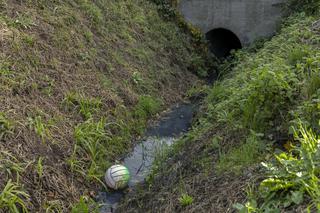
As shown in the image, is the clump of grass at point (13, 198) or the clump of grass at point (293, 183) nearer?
the clump of grass at point (293, 183)

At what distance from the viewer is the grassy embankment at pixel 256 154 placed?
147 inches

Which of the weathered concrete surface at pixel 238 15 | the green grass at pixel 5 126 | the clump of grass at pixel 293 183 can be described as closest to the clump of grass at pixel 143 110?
the green grass at pixel 5 126

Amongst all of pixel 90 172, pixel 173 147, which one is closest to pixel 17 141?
pixel 90 172

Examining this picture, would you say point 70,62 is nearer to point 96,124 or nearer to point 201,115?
point 96,124

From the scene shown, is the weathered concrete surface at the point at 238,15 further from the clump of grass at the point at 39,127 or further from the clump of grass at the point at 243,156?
the clump of grass at the point at 243,156

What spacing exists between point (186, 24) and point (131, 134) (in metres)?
6.53

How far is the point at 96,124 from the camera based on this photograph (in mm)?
7492

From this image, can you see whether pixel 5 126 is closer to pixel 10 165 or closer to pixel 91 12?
pixel 10 165

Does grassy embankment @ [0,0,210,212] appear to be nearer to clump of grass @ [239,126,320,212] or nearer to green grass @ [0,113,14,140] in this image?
green grass @ [0,113,14,140]

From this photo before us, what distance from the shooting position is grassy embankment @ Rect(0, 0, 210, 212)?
19.4 feet

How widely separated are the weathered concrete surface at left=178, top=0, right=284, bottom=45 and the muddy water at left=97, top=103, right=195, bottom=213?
514cm

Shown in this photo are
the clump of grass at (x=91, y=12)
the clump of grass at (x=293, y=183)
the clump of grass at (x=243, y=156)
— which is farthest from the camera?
the clump of grass at (x=91, y=12)

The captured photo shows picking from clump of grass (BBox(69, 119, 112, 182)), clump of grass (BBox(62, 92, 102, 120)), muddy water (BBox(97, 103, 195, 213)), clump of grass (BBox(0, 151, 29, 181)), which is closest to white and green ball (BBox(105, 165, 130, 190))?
muddy water (BBox(97, 103, 195, 213))

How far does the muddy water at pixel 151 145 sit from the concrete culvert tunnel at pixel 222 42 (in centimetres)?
586
